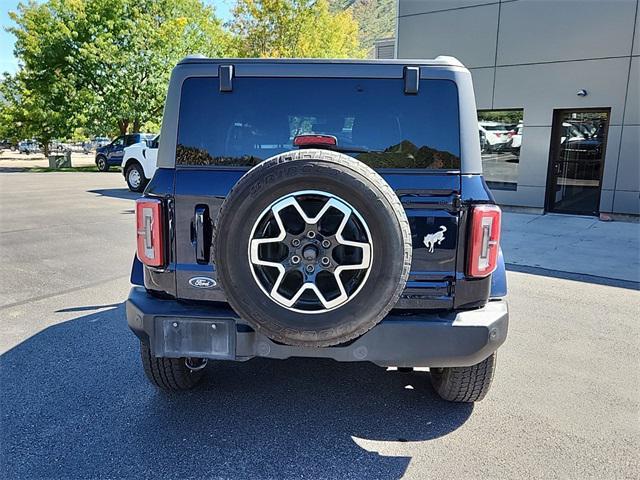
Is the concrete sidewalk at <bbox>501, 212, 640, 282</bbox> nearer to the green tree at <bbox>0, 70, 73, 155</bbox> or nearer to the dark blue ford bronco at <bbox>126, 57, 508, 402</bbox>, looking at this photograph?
the dark blue ford bronco at <bbox>126, 57, 508, 402</bbox>

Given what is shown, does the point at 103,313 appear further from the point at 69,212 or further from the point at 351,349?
the point at 69,212

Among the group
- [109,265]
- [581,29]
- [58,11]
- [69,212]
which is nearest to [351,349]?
[109,265]

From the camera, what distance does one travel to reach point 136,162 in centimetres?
1588

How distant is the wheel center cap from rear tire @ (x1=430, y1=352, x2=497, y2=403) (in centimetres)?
130

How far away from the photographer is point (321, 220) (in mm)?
2338

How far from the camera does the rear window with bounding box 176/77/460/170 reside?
105 inches

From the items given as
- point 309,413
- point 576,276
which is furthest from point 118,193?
point 309,413

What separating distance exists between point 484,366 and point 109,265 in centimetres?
544

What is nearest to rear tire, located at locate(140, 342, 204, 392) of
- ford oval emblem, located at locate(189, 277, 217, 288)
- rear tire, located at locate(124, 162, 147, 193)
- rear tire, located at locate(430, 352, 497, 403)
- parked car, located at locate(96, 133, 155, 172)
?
ford oval emblem, located at locate(189, 277, 217, 288)

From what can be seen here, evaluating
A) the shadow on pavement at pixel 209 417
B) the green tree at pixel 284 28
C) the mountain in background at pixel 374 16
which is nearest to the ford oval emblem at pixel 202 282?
the shadow on pavement at pixel 209 417

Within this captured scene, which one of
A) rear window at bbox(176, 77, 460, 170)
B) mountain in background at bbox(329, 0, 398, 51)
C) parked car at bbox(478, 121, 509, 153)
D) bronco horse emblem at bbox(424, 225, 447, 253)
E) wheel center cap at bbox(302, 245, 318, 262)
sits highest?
mountain in background at bbox(329, 0, 398, 51)

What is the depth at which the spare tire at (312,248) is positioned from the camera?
2275 millimetres

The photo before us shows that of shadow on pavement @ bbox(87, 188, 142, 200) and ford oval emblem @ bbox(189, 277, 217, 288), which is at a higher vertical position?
ford oval emblem @ bbox(189, 277, 217, 288)

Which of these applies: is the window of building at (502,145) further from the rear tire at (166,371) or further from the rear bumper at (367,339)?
the rear tire at (166,371)
